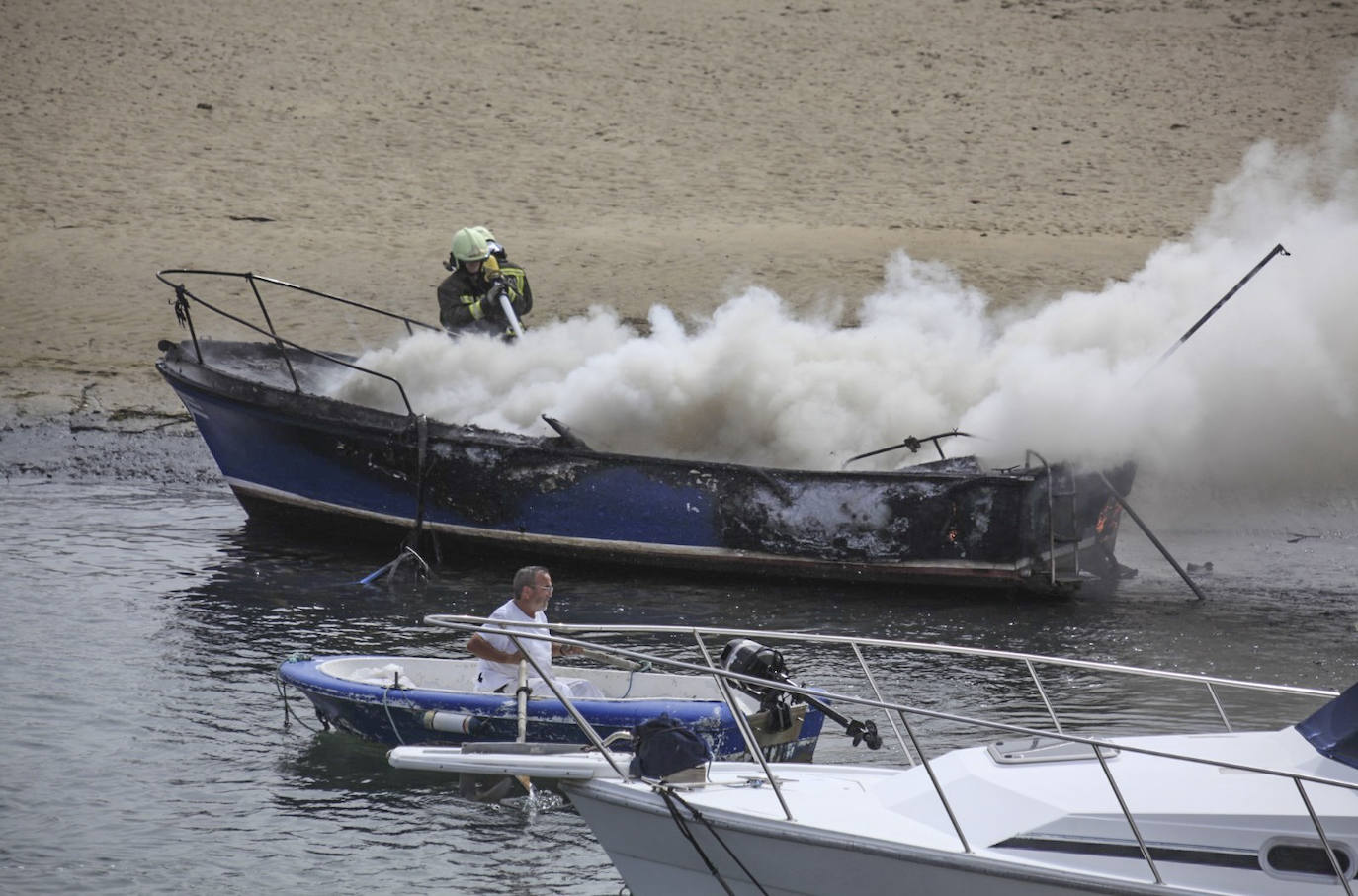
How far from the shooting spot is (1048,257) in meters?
21.0

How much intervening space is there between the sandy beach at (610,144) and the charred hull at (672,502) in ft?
16.7

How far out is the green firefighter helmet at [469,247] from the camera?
Answer: 14.2 metres

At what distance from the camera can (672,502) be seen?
12.5m

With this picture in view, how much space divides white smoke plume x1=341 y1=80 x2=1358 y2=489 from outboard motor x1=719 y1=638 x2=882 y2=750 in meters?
4.98

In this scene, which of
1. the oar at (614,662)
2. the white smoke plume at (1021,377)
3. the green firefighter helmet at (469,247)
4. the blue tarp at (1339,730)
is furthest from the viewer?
the green firefighter helmet at (469,247)

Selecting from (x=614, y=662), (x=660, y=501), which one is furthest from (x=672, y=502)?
(x=614, y=662)

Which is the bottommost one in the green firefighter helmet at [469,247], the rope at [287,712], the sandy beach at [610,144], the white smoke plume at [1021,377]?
the rope at [287,712]

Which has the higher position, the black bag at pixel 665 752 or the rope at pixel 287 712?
the black bag at pixel 665 752

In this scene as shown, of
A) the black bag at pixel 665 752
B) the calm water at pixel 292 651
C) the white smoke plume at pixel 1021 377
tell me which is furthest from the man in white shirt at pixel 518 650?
the white smoke plume at pixel 1021 377

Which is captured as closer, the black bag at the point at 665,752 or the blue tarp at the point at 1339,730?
the blue tarp at the point at 1339,730

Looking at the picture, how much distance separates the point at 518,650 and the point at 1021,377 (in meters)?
5.78

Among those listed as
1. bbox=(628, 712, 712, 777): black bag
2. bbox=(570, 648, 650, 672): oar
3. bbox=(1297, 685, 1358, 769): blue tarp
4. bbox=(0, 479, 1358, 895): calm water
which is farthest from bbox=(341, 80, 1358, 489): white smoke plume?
bbox=(628, 712, 712, 777): black bag

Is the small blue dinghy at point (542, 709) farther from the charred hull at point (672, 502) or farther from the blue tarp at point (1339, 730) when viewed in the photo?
the charred hull at point (672, 502)

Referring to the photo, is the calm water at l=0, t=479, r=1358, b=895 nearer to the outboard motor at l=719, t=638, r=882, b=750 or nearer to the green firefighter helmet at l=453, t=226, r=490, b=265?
the outboard motor at l=719, t=638, r=882, b=750
